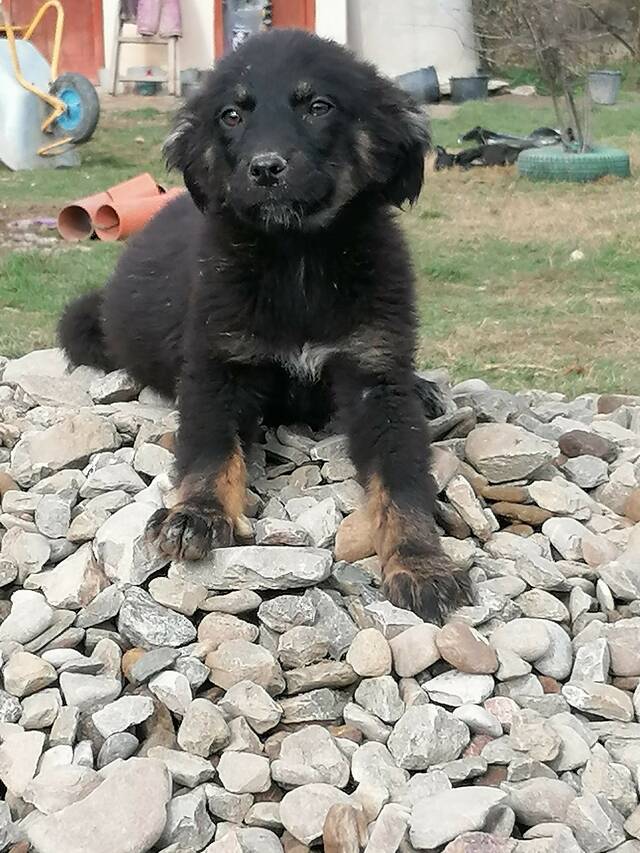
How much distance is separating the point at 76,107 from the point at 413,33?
9.28m

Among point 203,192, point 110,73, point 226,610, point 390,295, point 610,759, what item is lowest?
point 610,759

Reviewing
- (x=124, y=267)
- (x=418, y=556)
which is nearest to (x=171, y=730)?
(x=418, y=556)

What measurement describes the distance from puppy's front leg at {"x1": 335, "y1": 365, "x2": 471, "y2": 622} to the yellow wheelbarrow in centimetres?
1028

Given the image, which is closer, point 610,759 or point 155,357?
point 610,759

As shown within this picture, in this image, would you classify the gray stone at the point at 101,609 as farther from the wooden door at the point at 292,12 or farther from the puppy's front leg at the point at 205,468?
the wooden door at the point at 292,12

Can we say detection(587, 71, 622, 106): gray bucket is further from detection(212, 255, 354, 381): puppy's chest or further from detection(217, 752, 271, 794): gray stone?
detection(217, 752, 271, 794): gray stone

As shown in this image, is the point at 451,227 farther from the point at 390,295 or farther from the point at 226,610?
the point at 226,610

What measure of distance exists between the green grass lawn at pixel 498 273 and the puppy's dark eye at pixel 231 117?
1.31m

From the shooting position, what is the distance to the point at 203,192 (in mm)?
3822

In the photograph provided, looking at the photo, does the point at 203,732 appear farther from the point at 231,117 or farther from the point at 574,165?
the point at 574,165

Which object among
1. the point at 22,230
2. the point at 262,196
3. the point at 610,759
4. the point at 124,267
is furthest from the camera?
the point at 22,230

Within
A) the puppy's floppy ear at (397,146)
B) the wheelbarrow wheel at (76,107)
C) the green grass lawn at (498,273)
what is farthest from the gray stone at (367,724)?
the wheelbarrow wheel at (76,107)

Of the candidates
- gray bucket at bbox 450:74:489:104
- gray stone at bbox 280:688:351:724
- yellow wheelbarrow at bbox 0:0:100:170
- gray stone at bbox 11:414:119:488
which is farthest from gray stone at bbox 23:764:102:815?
gray bucket at bbox 450:74:489:104

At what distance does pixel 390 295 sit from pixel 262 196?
0.56 meters
